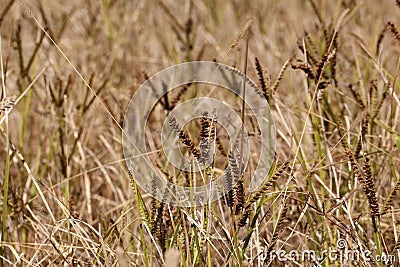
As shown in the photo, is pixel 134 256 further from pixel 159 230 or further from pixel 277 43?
pixel 277 43

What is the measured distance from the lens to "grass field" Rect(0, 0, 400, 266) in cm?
103

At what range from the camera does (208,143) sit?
91 centimetres

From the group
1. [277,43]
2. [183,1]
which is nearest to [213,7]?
[183,1]

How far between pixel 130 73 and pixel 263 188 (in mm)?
1417

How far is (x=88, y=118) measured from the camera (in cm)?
185

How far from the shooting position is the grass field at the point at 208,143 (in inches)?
40.7

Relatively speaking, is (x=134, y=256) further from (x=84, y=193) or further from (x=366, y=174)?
(x=366, y=174)

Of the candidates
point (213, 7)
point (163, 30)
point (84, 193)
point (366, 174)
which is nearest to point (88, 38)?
point (163, 30)

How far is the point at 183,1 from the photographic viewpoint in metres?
3.05

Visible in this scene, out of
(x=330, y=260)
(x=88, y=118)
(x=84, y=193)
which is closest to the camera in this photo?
(x=330, y=260)

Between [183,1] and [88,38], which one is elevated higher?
[183,1]

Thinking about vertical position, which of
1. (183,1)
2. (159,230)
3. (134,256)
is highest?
(183,1)

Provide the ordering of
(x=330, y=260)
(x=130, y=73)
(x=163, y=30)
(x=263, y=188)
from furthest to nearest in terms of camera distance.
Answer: (x=163, y=30) < (x=130, y=73) < (x=330, y=260) < (x=263, y=188)

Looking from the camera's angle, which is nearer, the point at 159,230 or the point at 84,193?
the point at 159,230
